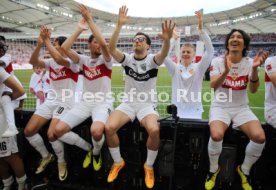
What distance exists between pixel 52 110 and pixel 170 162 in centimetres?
195

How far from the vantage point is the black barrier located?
9.86 ft

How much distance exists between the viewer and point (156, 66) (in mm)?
3387

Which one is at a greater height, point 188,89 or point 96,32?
point 96,32

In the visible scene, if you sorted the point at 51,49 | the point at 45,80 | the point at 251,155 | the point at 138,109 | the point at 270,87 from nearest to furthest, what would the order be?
the point at 251,155, the point at 270,87, the point at 138,109, the point at 51,49, the point at 45,80

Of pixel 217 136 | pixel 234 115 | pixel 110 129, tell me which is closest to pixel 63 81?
pixel 110 129

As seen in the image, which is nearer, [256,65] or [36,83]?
[256,65]

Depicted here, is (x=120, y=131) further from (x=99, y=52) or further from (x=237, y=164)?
(x=237, y=164)

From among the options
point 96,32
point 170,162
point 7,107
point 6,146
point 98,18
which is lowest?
point 170,162

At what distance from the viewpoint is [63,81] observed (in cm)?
381

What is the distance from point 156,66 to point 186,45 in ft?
2.68

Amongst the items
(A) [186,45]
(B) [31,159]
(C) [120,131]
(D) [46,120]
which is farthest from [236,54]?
(B) [31,159]

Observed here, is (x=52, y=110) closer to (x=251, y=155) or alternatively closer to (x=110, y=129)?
(x=110, y=129)

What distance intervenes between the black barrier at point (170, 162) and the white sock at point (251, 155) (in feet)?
0.60

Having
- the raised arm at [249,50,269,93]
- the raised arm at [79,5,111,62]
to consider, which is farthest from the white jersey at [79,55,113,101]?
the raised arm at [249,50,269,93]
